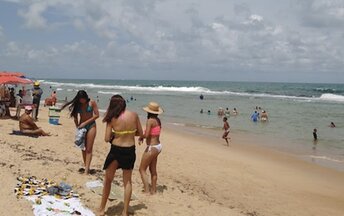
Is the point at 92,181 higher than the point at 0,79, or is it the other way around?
the point at 0,79

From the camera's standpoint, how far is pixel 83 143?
24.5 feet

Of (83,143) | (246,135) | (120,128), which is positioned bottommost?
(246,135)

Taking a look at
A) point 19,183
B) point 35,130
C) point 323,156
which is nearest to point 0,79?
point 35,130

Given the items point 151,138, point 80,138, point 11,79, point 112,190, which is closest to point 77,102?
point 80,138

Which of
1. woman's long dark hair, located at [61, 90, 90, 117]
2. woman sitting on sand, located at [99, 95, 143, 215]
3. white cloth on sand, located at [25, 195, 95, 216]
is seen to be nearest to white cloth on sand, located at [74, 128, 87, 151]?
woman's long dark hair, located at [61, 90, 90, 117]

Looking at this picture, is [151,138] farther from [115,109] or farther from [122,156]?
[115,109]

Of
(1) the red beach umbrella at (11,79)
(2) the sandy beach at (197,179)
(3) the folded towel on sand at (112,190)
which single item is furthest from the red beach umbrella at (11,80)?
(3) the folded towel on sand at (112,190)

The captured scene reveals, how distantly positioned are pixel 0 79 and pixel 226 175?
377 inches

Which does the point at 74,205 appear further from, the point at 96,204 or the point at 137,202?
the point at 137,202

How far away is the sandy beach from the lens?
21.1 ft

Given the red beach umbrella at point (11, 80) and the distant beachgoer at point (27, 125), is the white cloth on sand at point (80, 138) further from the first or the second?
the red beach umbrella at point (11, 80)

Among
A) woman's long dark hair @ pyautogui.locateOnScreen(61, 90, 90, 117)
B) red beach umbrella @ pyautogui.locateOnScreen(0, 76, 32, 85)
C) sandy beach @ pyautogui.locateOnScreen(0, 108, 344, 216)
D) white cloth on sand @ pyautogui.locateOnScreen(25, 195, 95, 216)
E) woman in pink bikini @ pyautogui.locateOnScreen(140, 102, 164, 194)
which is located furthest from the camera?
red beach umbrella @ pyautogui.locateOnScreen(0, 76, 32, 85)

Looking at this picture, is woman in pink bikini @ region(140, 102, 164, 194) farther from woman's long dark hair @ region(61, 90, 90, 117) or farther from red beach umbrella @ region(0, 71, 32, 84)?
red beach umbrella @ region(0, 71, 32, 84)

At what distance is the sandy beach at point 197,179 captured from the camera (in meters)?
6.43
